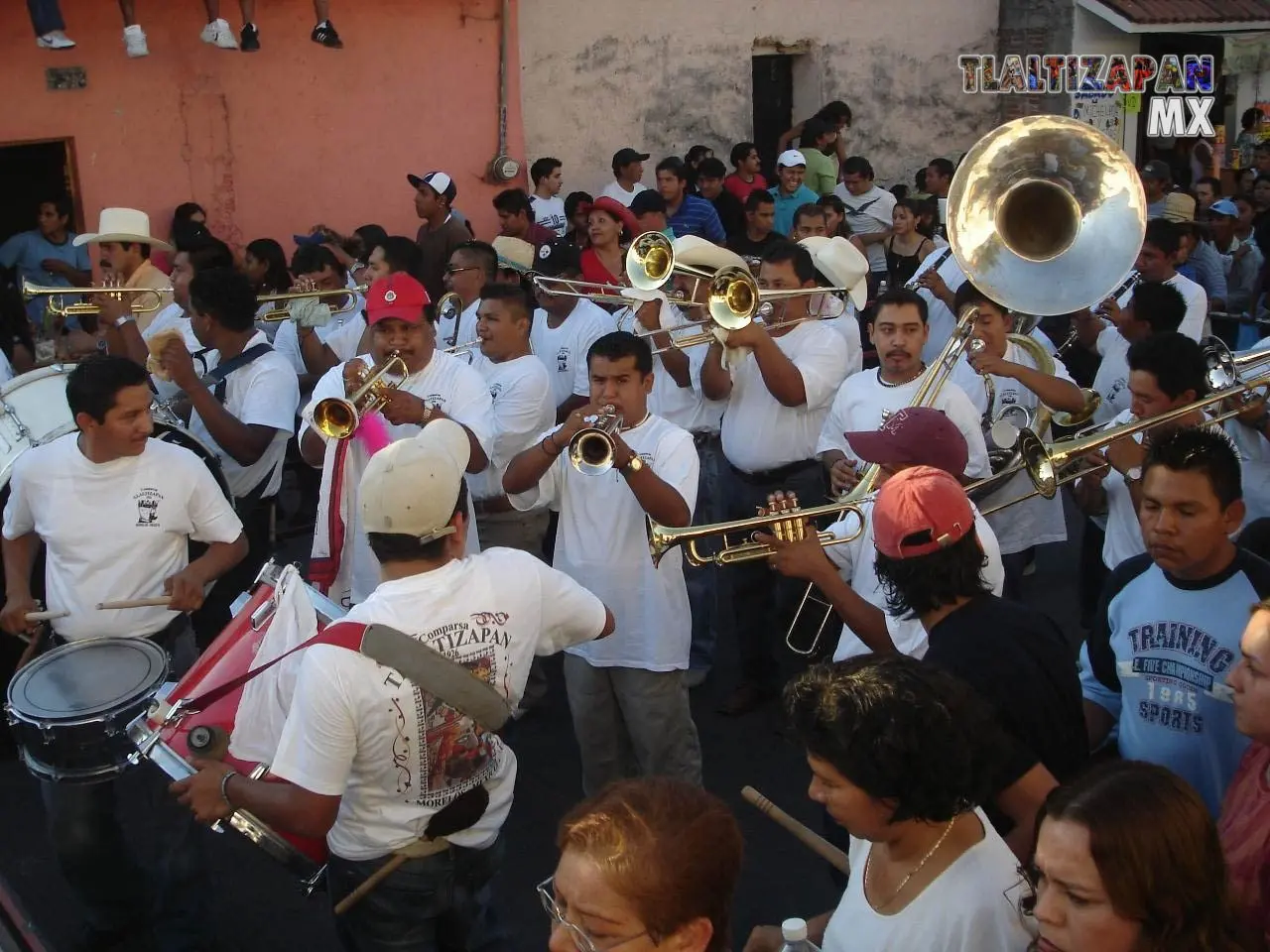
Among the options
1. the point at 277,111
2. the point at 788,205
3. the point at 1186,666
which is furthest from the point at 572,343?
the point at 788,205

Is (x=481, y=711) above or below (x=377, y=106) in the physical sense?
below

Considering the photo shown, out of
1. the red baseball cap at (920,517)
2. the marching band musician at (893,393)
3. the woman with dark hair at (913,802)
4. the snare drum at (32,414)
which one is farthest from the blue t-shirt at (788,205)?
the woman with dark hair at (913,802)

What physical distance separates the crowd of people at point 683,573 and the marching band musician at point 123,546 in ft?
0.04

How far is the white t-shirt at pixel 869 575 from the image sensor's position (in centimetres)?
370

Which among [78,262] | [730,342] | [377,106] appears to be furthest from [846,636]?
[377,106]

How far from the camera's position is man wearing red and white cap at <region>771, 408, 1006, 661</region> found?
12.3 feet

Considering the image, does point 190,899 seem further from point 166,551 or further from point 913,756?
point 913,756

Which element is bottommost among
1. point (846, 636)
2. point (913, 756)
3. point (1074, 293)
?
point (846, 636)

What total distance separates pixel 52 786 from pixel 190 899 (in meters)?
0.58

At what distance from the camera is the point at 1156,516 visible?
3.36 m

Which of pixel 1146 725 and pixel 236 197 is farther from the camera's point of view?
pixel 236 197

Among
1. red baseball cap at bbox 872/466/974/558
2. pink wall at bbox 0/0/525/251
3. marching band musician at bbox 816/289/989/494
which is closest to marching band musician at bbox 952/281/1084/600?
marching band musician at bbox 816/289/989/494

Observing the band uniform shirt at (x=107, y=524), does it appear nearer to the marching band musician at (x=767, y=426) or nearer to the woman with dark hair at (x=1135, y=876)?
the marching band musician at (x=767, y=426)

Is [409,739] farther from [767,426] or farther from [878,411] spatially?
[767,426]
